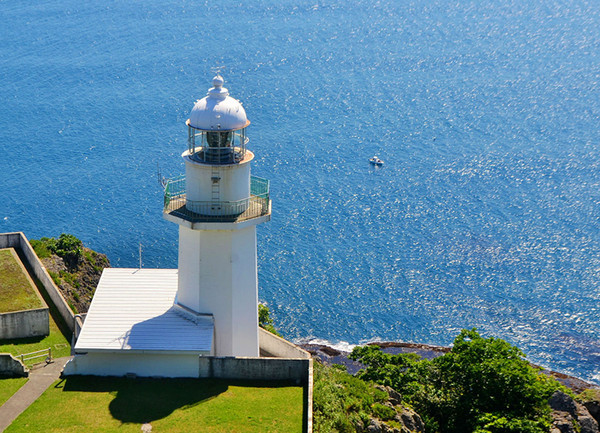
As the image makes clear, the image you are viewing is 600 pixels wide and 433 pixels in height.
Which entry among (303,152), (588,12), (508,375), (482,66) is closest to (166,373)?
(508,375)

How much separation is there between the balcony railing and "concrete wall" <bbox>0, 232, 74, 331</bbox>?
28.6ft

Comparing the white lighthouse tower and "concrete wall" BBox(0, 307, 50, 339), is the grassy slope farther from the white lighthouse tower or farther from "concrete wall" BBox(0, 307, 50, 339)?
the white lighthouse tower

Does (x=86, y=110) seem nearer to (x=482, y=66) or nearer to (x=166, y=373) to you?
(x=482, y=66)

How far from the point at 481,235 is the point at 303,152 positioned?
25.5 metres

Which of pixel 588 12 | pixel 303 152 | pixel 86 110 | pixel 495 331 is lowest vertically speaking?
pixel 495 331

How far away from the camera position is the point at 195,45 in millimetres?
125750

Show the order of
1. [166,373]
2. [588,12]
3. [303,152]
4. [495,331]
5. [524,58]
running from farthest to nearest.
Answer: [588,12]
[524,58]
[303,152]
[495,331]
[166,373]

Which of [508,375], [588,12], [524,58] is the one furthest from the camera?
[588,12]

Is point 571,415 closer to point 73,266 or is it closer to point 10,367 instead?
point 10,367

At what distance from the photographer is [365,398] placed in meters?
30.7

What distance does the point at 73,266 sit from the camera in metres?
53.2

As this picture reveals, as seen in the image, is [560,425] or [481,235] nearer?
[560,425]

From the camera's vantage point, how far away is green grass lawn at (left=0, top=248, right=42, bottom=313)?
120ft

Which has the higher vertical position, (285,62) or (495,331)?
(285,62)
